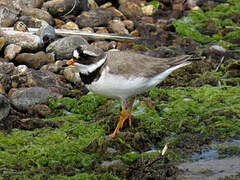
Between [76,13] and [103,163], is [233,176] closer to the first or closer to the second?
[103,163]

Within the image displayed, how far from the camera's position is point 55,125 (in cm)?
712

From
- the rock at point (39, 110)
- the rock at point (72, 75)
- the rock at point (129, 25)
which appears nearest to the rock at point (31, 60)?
the rock at point (72, 75)

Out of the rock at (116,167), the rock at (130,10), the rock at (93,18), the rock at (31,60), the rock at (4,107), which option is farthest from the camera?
the rock at (130,10)

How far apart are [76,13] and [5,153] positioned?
23.2 ft

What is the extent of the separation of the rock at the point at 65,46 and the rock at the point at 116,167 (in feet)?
15.7

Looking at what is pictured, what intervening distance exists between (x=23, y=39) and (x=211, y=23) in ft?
19.5

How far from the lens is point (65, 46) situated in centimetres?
998

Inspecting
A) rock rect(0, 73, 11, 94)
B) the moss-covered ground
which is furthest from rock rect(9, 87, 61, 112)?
rock rect(0, 73, 11, 94)

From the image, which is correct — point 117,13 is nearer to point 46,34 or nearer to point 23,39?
point 46,34

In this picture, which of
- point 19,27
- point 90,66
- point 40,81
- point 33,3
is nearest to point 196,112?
point 90,66

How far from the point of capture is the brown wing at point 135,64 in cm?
625

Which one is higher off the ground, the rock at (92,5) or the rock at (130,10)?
the rock at (92,5)

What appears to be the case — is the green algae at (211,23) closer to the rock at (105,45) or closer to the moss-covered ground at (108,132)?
the rock at (105,45)

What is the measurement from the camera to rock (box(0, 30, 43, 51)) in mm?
9898
